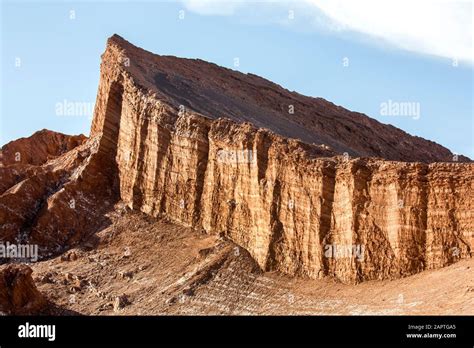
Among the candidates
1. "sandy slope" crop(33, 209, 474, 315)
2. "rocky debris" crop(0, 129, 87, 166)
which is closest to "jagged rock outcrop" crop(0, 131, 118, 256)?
"sandy slope" crop(33, 209, 474, 315)

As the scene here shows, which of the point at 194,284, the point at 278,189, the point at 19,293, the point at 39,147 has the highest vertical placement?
the point at 39,147

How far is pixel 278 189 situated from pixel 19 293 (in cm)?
1155

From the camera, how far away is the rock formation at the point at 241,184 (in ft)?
126

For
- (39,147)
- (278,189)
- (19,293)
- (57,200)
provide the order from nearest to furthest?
(19,293), (278,189), (57,200), (39,147)

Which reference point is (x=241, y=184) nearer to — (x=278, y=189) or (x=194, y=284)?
(x=278, y=189)

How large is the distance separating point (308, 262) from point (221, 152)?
7963 millimetres

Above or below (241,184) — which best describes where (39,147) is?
above

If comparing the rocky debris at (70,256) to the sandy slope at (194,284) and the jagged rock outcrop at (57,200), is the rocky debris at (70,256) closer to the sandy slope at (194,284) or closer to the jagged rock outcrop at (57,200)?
the sandy slope at (194,284)

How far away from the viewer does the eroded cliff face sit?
3831 cm

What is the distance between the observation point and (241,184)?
149ft

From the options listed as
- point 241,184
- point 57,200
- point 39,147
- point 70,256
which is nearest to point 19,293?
point 70,256

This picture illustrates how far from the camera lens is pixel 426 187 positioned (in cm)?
3838

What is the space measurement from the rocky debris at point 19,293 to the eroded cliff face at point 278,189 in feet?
28.1
